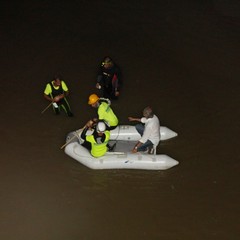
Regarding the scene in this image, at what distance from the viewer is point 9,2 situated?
1198cm

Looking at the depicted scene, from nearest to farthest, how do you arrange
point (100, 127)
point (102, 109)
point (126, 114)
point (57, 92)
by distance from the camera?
point (100, 127) < point (102, 109) < point (57, 92) < point (126, 114)

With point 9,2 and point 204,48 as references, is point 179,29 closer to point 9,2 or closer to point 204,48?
point 204,48

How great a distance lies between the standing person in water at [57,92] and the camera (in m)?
7.50

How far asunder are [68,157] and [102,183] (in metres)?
0.95

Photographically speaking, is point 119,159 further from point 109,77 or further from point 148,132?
point 109,77

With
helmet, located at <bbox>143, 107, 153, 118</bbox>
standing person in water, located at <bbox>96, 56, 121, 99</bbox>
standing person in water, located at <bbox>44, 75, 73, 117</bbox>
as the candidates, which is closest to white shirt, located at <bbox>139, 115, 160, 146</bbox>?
helmet, located at <bbox>143, 107, 153, 118</bbox>

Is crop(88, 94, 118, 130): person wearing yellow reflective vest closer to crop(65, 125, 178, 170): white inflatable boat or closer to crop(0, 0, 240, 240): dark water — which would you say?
crop(65, 125, 178, 170): white inflatable boat

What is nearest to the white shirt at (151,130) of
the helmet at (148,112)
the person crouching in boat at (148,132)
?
the person crouching in boat at (148,132)

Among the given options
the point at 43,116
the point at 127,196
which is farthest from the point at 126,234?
the point at 43,116

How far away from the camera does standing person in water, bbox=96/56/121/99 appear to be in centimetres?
778

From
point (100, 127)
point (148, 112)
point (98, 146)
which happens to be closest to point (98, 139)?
point (98, 146)

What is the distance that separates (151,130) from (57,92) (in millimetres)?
2175

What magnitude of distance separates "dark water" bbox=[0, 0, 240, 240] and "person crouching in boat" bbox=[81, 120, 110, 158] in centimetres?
51

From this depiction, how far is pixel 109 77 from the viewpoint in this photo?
26.2ft
